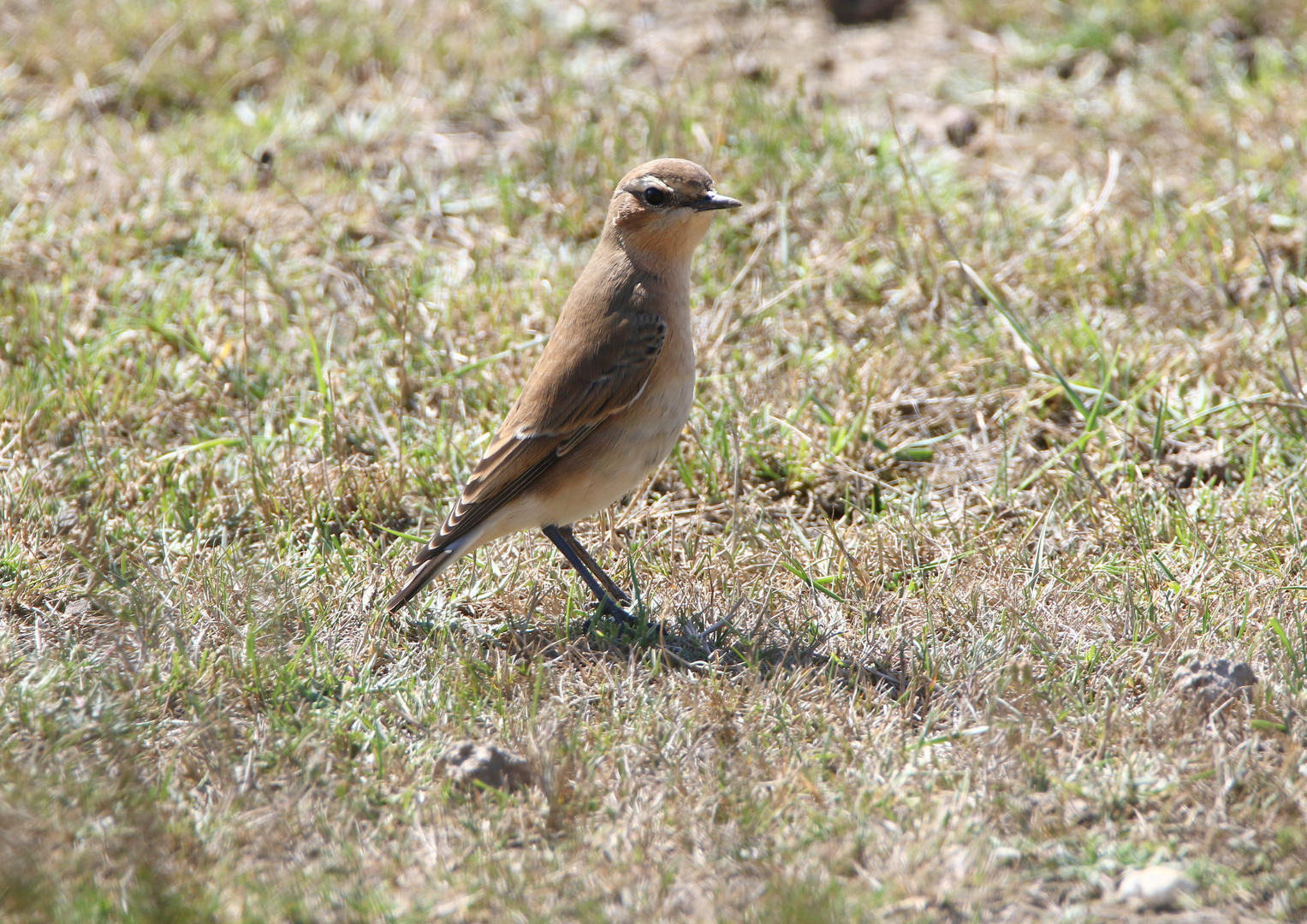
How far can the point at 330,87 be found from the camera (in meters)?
8.34

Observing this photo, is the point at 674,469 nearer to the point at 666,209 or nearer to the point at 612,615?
the point at 612,615

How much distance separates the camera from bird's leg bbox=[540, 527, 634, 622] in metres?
4.79

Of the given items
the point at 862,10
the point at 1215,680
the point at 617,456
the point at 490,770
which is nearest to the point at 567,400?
the point at 617,456

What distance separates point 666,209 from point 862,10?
4988mm

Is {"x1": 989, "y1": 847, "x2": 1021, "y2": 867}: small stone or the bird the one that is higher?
the bird

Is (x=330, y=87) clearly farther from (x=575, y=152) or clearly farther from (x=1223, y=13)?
(x=1223, y=13)

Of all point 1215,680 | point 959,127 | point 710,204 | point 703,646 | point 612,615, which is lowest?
point 1215,680

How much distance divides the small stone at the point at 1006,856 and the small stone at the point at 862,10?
7.25 m

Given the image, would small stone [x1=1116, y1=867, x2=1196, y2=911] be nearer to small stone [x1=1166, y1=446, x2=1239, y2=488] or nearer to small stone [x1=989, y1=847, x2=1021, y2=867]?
small stone [x1=989, y1=847, x2=1021, y2=867]

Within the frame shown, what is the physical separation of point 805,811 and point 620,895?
62 cm

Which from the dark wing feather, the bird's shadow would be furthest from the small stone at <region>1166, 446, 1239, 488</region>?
the dark wing feather

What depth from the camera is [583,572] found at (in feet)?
16.1

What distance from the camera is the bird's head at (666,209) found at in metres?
5.09

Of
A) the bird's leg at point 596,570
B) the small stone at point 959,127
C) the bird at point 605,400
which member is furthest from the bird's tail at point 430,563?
the small stone at point 959,127
